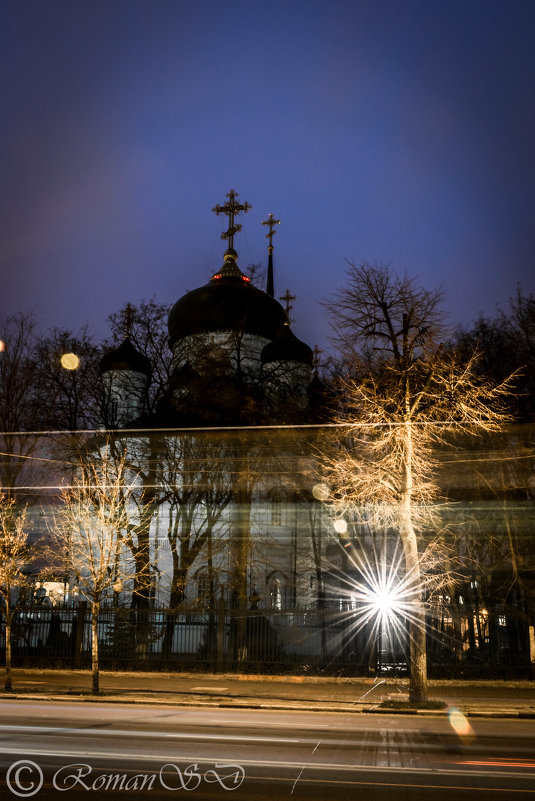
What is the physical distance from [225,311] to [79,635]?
21389 mm

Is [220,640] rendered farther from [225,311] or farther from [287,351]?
[225,311]

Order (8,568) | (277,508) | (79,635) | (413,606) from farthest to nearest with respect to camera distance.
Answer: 1. (277,508)
2. (79,635)
3. (8,568)
4. (413,606)

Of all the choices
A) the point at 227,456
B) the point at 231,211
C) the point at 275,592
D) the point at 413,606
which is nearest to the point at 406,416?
the point at 413,606

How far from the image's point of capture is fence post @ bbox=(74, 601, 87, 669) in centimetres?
2334

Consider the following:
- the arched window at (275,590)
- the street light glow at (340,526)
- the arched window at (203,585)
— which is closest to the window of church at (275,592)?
the arched window at (275,590)

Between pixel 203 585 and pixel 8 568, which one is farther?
pixel 203 585

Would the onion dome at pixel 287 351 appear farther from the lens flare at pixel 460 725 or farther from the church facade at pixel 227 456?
the lens flare at pixel 460 725

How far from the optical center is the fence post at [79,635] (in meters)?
23.3

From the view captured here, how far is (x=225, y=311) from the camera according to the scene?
40531 millimetres

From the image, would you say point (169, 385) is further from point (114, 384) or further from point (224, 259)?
point (224, 259)

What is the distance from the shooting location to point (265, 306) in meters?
42.9

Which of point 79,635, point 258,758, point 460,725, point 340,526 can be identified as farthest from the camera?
point 340,526

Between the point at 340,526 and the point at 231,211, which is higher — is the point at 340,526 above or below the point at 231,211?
below

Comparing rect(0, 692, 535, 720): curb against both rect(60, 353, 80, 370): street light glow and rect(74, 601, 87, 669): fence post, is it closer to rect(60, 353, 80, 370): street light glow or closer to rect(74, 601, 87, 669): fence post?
rect(74, 601, 87, 669): fence post
